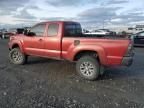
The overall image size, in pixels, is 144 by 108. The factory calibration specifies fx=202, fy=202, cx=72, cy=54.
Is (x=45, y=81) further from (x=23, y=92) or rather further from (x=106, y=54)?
(x=106, y=54)

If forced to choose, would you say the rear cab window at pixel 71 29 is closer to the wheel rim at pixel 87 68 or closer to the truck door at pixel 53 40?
the truck door at pixel 53 40

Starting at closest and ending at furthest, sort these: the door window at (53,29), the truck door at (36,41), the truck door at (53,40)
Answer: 1. the truck door at (53,40)
2. the door window at (53,29)
3. the truck door at (36,41)

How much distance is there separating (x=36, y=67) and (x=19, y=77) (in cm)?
167

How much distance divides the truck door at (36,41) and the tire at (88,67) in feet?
6.10

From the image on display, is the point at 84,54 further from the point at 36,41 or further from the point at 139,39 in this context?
the point at 139,39

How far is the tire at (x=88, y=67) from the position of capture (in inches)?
255

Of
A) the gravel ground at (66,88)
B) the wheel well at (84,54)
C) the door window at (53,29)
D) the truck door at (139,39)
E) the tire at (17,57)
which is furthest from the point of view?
the truck door at (139,39)

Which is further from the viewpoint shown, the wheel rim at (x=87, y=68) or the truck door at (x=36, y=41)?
the truck door at (x=36, y=41)

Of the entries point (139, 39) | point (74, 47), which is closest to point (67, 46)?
point (74, 47)

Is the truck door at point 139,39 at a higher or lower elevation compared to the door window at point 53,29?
lower

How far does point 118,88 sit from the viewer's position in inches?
224

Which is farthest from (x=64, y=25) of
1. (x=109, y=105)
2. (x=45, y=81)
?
(x=109, y=105)

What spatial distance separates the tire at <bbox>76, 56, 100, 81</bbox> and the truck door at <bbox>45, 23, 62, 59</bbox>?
1.00 metres

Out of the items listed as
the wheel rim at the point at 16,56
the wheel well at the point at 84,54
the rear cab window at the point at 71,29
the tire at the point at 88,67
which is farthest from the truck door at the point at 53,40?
the wheel rim at the point at 16,56
